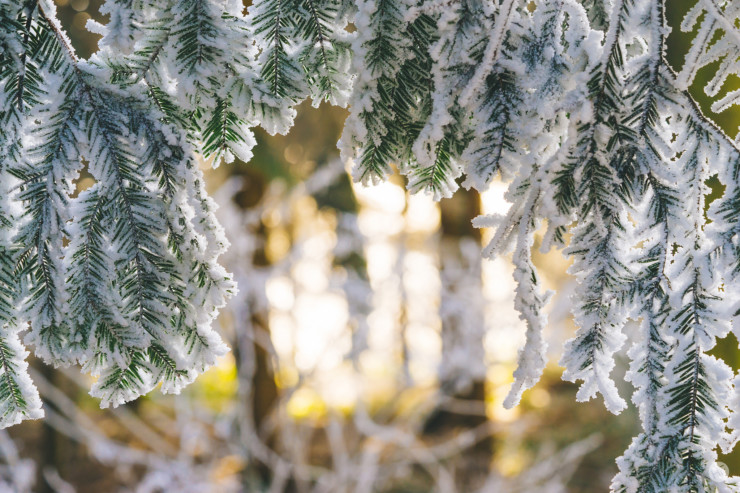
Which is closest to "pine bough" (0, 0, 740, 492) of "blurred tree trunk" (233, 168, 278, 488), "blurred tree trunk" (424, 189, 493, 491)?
"blurred tree trunk" (233, 168, 278, 488)

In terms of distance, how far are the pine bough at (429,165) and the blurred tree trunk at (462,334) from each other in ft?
12.2

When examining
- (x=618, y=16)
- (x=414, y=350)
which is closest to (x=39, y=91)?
(x=618, y=16)

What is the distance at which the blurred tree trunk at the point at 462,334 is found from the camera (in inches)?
234

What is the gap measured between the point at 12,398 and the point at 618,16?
1.54 m

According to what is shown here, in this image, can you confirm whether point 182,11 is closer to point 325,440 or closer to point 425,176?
point 425,176

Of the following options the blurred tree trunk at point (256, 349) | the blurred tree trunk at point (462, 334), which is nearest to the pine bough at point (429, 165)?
the blurred tree trunk at point (256, 349)

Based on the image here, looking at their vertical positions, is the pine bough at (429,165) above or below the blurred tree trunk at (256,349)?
above

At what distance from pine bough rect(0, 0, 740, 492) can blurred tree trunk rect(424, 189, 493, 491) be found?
3.73 metres

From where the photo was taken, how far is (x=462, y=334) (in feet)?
20.2

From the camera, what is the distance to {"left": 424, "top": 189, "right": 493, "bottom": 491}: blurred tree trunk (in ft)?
19.5

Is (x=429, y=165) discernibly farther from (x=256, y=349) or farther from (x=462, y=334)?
(x=256, y=349)

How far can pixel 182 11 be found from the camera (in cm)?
119

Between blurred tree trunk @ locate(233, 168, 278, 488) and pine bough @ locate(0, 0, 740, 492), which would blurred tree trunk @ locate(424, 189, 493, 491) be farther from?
pine bough @ locate(0, 0, 740, 492)

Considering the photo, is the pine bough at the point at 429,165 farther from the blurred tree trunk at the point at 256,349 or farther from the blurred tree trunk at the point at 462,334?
the blurred tree trunk at the point at 462,334
